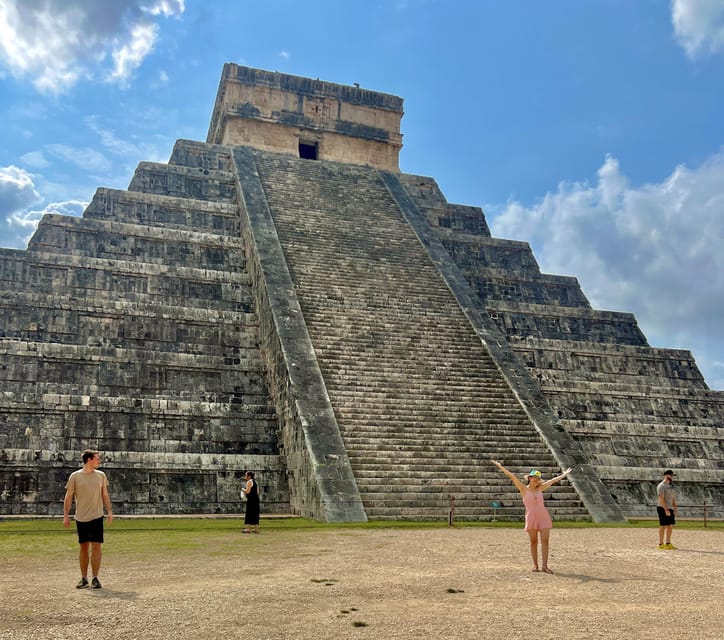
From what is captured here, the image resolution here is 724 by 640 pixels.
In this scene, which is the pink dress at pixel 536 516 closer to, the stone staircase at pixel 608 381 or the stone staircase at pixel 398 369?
the stone staircase at pixel 398 369

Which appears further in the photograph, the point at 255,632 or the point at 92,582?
the point at 92,582

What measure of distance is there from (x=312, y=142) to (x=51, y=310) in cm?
1399

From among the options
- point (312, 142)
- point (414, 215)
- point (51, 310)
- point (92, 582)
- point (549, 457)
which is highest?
point (312, 142)

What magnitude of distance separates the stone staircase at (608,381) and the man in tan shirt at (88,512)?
11.6 m

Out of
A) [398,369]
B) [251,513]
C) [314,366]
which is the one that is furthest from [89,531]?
[398,369]

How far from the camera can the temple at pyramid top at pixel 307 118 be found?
27219mm

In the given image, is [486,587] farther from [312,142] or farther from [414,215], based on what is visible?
[312,142]

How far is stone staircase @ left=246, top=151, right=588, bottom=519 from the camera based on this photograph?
43.2 ft

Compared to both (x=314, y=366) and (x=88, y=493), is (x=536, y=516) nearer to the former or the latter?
(x=88, y=493)

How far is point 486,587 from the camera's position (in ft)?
20.9

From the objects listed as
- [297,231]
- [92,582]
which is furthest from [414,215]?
[92,582]

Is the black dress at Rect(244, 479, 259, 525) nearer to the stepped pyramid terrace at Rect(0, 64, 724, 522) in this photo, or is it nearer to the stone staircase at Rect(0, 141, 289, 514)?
the stepped pyramid terrace at Rect(0, 64, 724, 522)

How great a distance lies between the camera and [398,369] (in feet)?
53.3

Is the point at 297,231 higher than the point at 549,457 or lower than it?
higher
